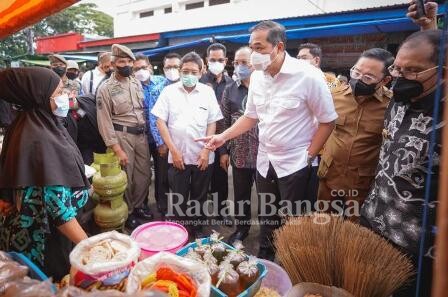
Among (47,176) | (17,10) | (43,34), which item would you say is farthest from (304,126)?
(43,34)

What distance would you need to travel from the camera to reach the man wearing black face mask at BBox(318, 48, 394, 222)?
221 centimetres

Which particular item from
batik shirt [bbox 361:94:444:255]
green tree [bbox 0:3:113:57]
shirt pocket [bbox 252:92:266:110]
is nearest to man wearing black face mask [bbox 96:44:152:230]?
shirt pocket [bbox 252:92:266:110]

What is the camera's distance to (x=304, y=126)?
8.09 ft

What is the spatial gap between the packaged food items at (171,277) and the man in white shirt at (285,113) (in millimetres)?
1437

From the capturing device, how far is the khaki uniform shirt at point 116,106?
345cm

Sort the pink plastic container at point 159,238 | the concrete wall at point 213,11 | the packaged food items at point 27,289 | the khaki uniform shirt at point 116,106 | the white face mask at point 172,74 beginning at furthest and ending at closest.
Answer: the concrete wall at point 213,11, the white face mask at point 172,74, the khaki uniform shirt at point 116,106, the pink plastic container at point 159,238, the packaged food items at point 27,289

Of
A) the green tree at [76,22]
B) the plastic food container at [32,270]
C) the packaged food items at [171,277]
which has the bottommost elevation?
the plastic food container at [32,270]

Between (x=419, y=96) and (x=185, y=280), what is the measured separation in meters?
1.45

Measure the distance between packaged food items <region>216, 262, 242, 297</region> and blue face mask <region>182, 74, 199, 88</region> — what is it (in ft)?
7.74

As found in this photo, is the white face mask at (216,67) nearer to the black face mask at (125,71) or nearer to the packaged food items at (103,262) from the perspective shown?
the black face mask at (125,71)

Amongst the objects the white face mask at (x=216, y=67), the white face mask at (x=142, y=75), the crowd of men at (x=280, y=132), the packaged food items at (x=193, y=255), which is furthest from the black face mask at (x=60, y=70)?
the packaged food items at (x=193, y=255)

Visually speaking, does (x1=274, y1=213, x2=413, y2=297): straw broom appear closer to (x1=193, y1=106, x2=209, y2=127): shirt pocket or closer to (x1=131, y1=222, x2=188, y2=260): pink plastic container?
(x1=131, y1=222, x2=188, y2=260): pink plastic container

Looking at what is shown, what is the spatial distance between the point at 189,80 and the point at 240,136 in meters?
0.81

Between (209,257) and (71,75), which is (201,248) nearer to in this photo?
(209,257)
